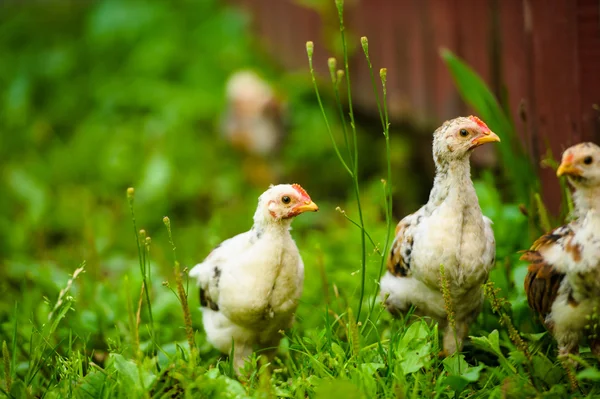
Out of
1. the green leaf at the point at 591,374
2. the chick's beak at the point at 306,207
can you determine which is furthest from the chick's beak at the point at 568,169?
the chick's beak at the point at 306,207

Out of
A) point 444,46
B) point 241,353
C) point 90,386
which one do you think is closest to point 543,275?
point 241,353

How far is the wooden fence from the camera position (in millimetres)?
3545

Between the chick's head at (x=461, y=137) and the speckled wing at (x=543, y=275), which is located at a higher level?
the chick's head at (x=461, y=137)

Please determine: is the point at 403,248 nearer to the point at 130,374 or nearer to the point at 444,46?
the point at 130,374


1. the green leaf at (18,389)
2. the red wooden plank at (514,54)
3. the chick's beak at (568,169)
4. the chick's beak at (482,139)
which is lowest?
the green leaf at (18,389)

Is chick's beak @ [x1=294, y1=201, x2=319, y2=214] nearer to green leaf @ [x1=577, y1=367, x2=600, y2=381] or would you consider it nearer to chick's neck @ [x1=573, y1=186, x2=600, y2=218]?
chick's neck @ [x1=573, y1=186, x2=600, y2=218]

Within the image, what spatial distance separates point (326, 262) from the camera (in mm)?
4371

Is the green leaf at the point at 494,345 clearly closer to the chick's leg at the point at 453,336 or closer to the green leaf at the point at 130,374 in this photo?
the chick's leg at the point at 453,336

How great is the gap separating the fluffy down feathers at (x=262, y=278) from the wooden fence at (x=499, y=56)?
1.27m

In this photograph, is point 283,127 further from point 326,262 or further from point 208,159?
point 326,262

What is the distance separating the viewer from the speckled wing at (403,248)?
9.68 ft

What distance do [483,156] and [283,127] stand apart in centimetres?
293

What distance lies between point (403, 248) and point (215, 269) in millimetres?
781

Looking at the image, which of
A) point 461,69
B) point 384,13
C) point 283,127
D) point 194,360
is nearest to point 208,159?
point 283,127
